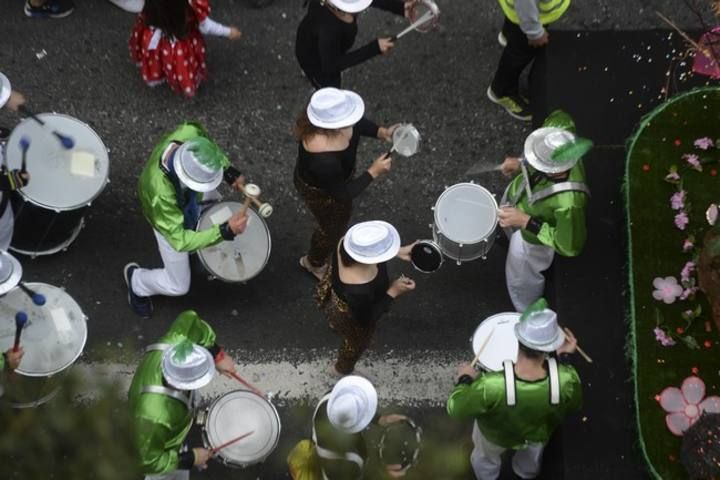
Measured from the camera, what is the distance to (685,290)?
5.59 m

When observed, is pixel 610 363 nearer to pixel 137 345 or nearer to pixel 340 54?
pixel 340 54

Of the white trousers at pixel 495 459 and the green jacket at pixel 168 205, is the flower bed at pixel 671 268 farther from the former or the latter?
the green jacket at pixel 168 205

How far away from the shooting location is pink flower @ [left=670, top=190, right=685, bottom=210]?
19.1 feet

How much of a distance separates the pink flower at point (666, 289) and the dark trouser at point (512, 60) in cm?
179

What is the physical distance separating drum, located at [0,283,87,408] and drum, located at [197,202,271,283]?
2.72ft

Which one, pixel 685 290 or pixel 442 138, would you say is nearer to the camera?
pixel 685 290

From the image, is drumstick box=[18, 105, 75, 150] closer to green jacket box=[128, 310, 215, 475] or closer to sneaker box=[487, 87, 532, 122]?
green jacket box=[128, 310, 215, 475]

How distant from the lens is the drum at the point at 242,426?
200 inches

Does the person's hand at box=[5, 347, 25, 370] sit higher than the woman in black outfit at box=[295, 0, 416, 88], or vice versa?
the woman in black outfit at box=[295, 0, 416, 88]

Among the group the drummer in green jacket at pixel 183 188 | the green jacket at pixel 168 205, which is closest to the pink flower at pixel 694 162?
the drummer in green jacket at pixel 183 188

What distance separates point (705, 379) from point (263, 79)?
12.0 ft

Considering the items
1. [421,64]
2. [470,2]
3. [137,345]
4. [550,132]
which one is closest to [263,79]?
[421,64]

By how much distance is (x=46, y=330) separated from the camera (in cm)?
539

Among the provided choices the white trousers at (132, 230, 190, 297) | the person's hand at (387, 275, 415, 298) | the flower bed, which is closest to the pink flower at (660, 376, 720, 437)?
the flower bed
